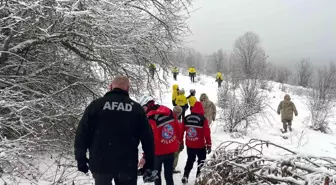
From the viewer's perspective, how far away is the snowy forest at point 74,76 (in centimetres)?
402

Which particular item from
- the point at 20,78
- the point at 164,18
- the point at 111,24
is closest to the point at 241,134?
the point at 164,18

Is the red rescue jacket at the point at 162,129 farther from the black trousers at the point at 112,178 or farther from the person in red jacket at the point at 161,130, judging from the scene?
the black trousers at the point at 112,178

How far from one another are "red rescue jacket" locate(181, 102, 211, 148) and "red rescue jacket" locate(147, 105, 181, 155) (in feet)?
2.99

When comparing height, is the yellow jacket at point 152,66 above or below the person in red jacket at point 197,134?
above

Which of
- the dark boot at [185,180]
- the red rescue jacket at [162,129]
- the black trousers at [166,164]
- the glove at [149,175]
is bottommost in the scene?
the dark boot at [185,180]

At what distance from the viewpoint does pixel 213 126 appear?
585 inches

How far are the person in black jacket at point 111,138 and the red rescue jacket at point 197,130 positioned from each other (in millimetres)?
2831

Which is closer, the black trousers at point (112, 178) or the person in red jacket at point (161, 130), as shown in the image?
the black trousers at point (112, 178)

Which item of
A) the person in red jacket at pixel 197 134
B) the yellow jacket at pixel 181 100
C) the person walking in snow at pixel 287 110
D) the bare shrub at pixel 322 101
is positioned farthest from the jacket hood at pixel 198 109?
the bare shrub at pixel 322 101

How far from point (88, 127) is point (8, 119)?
2051mm

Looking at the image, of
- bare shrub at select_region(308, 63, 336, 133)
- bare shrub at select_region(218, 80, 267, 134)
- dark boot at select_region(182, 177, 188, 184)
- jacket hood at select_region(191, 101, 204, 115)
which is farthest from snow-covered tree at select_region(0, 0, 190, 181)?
bare shrub at select_region(308, 63, 336, 133)

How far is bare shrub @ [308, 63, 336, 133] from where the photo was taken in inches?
708

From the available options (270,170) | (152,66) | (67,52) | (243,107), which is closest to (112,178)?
(270,170)

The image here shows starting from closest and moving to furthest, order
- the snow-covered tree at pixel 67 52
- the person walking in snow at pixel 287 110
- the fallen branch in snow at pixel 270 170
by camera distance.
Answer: the fallen branch in snow at pixel 270 170, the snow-covered tree at pixel 67 52, the person walking in snow at pixel 287 110
